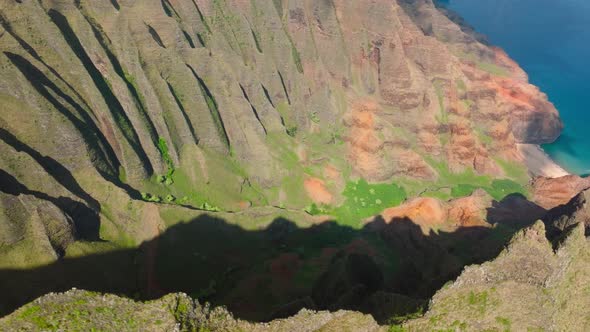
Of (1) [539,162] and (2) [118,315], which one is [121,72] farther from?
(1) [539,162]

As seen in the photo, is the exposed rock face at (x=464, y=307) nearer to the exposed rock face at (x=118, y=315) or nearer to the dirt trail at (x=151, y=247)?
the exposed rock face at (x=118, y=315)

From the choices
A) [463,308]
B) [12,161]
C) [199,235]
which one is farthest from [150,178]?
[463,308]

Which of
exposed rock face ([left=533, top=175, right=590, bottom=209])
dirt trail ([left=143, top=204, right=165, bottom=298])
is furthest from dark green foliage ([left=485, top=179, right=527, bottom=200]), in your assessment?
dirt trail ([left=143, top=204, right=165, bottom=298])

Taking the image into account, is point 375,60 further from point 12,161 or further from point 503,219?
point 12,161

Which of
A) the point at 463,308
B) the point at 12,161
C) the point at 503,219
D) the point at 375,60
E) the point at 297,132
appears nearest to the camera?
the point at 463,308

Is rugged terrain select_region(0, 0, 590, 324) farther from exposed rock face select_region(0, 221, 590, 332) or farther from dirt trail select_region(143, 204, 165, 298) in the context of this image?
exposed rock face select_region(0, 221, 590, 332)

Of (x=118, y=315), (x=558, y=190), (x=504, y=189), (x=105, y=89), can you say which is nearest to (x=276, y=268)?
(x=118, y=315)
